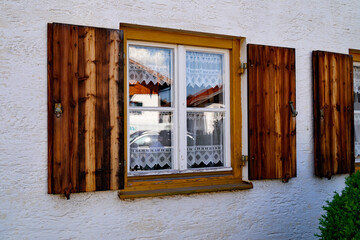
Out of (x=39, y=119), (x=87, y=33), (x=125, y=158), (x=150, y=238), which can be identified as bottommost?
(x=150, y=238)

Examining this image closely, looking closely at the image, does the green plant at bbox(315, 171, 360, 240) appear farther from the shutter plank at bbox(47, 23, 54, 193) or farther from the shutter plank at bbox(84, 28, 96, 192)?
the shutter plank at bbox(47, 23, 54, 193)

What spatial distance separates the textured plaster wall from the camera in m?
2.88

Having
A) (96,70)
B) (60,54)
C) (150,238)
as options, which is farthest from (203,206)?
(60,54)

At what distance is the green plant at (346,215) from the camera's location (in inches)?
107

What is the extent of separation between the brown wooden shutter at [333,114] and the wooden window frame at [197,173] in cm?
99

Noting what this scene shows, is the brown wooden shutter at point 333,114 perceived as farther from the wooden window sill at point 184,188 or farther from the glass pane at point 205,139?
the glass pane at point 205,139

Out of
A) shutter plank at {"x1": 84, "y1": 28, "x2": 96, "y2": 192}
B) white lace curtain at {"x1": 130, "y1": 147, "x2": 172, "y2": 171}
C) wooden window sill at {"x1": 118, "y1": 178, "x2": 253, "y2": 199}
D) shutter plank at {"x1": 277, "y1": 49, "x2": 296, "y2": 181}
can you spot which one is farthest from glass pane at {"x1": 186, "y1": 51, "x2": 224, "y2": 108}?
shutter plank at {"x1": 84, "y1": 28, "x2": 96, "y2": 192}

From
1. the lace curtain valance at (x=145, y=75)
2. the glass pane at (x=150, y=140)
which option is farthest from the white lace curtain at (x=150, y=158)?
the lace curtain valance at (x=145, y=75)

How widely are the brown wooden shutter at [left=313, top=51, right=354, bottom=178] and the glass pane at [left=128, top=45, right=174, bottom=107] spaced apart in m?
1.80

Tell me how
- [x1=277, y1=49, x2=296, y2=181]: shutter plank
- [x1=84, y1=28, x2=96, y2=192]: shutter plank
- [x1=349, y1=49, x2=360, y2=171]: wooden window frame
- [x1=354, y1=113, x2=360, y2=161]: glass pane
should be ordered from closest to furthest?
[x1=84, y1=28, x2=96, y2=192]: shutter plank
[x1=277, y1=49, x2=296, y2=181]: shutter plank
[x1=349, y1=49, x2=360, y2=171]: wooden window frame
[x1=354, y1=113, x2=360, y2=161]: glass pane

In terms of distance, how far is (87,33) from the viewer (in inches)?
120

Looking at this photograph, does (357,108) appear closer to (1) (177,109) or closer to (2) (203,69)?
(2) (203,69)

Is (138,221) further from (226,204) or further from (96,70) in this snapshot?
(96,70)

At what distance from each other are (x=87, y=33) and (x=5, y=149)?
1195 millimetres
